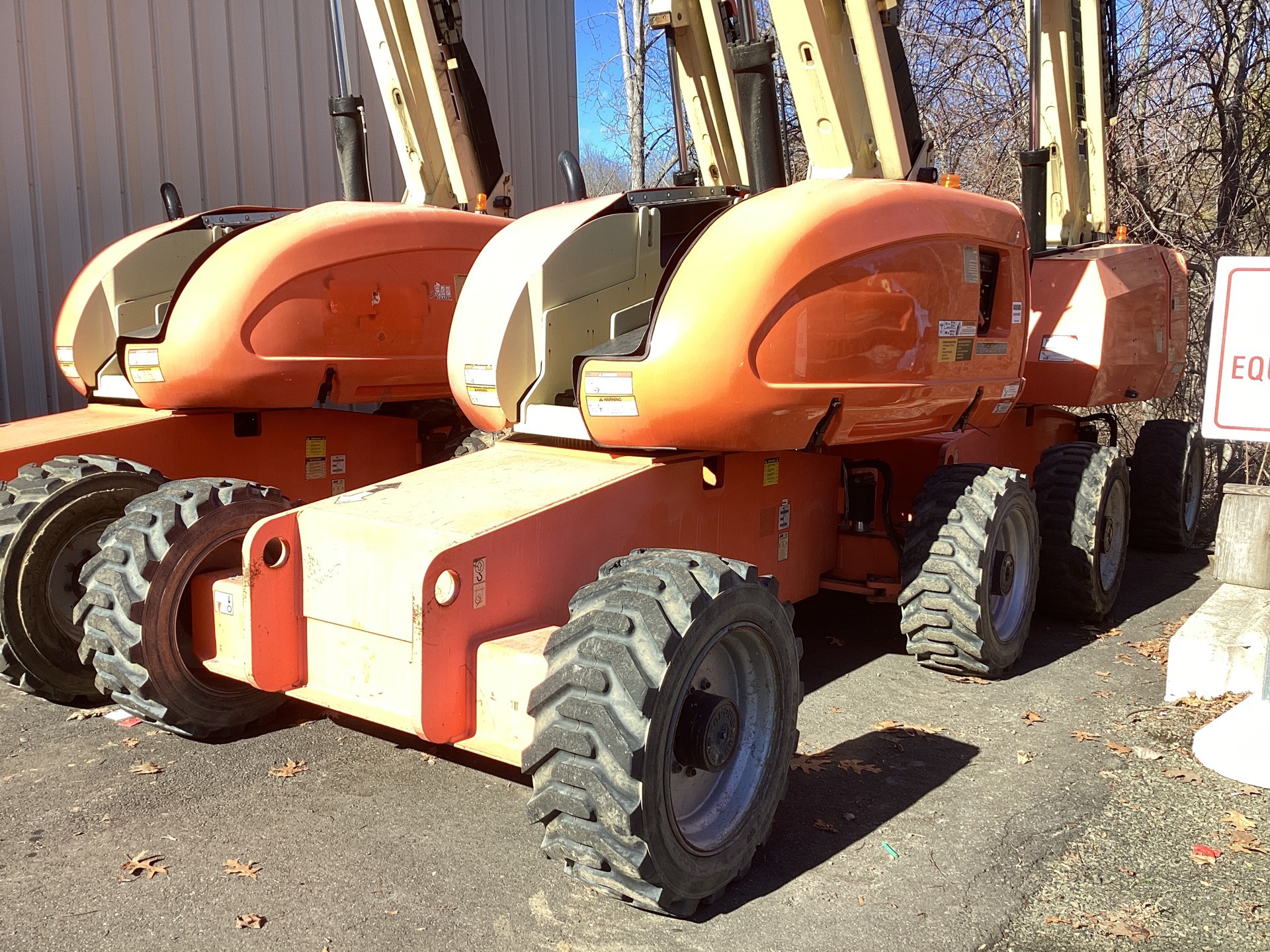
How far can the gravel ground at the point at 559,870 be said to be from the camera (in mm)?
3354

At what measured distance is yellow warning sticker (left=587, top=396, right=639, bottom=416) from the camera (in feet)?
14.6

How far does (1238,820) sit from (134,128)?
8.87 m

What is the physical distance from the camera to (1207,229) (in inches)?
418

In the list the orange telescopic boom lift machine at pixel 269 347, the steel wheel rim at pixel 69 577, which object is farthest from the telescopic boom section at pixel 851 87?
the steel wheel rim at pixel 69 577

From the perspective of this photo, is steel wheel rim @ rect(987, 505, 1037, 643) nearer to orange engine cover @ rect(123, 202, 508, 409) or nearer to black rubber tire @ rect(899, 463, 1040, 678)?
black rubber tire @ rect(899, 463, 1040, 678)

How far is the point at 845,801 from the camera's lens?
421 centimetres

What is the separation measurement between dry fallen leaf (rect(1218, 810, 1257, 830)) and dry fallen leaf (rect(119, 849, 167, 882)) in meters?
3.53

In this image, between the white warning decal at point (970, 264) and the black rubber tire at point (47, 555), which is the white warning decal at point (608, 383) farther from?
the black rubber tire at point (47, 555)

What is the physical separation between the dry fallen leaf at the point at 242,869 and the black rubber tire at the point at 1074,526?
14.2 feet

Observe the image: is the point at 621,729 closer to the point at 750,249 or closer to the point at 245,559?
the point at 245,559

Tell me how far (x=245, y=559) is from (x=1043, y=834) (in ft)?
9.25

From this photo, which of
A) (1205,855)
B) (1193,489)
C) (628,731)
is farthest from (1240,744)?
(1193,489)

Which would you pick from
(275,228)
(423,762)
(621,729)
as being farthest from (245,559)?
(275,228)

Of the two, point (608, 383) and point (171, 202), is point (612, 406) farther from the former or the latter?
point (171, 202)
